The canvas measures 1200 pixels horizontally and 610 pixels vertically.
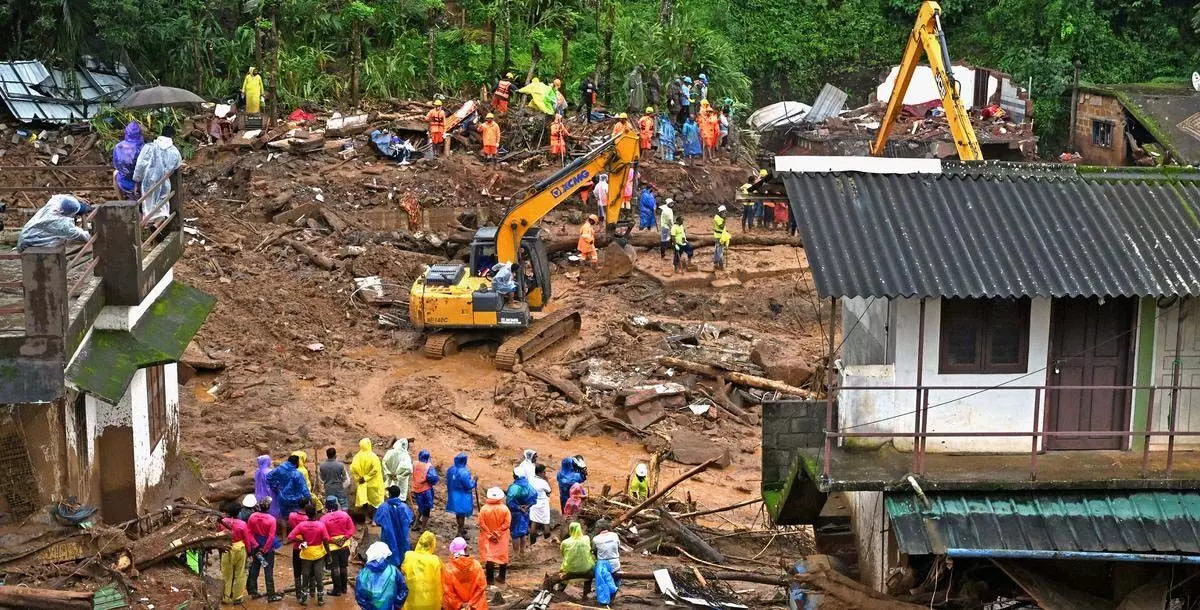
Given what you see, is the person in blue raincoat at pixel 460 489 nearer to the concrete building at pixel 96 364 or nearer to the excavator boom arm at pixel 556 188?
the concrete building at pixel 96 364

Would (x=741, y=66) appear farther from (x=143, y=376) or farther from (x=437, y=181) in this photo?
(x=143, y=376)

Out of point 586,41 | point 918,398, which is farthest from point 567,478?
point 586,41

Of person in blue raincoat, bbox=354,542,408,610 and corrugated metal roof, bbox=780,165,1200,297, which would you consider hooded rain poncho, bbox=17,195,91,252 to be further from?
corrugated metal roof, bbox=780,165,1200,297

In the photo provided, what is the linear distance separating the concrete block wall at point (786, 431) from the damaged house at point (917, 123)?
2294cm

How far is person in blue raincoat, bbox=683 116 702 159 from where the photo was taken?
1567 inches

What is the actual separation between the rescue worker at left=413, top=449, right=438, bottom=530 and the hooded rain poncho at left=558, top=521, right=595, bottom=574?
3598mm

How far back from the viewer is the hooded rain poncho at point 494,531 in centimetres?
1694

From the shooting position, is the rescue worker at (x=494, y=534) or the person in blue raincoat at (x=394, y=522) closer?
the person in blue raincoat at (x=394, y=522)

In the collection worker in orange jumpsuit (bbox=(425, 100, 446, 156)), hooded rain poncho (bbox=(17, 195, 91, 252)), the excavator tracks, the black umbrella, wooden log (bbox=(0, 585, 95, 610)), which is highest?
hooded rain poncho (bbox=(17, 195, 91, 252))

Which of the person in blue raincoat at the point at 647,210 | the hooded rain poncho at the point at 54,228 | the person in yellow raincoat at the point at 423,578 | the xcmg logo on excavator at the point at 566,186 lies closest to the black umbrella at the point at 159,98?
the xcmg logo on excavator at the point at 566,186

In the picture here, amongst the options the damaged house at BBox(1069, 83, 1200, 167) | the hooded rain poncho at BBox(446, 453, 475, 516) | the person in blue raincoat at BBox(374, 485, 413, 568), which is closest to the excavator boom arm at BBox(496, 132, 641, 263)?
the hooded rain poncho at BBox(446, 453, 475, 516)

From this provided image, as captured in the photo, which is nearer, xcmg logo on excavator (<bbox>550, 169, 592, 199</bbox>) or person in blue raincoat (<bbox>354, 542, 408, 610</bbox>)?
person in blue raincoat (<bbox>354, 542, 408, 610</bbox>)

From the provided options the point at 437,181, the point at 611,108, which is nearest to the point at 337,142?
the point at 437,181

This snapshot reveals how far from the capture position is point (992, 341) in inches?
623
